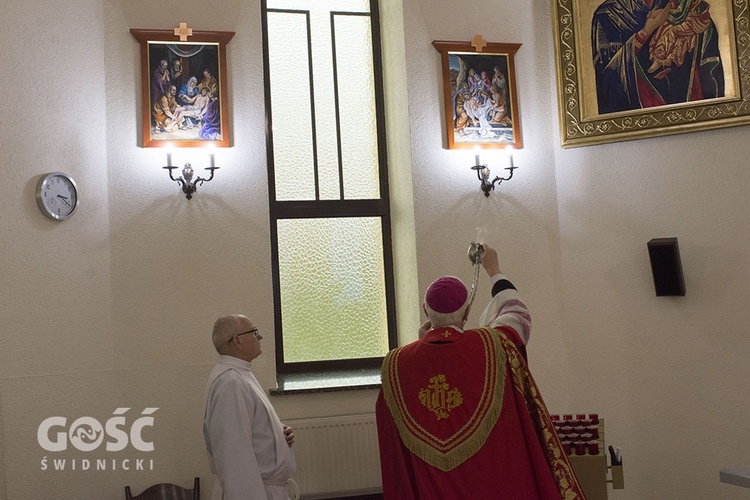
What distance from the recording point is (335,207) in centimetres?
684

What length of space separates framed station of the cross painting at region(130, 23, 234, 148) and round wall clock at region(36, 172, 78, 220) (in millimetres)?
623

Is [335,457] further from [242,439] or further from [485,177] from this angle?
[485,177]

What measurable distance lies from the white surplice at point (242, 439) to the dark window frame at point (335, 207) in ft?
7.25

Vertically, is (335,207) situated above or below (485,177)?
below

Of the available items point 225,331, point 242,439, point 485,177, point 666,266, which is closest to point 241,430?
point 242,439

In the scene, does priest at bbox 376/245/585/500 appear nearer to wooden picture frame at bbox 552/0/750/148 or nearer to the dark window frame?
the dark window frame

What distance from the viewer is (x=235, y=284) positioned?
6.19 m

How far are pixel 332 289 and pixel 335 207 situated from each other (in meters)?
0.66

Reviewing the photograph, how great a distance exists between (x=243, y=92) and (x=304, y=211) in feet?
3.46

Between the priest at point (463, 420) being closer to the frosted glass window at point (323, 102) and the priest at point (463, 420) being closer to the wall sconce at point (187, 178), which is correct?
the wall sconce at point (187, 178)

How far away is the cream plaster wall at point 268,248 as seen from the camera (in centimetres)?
562

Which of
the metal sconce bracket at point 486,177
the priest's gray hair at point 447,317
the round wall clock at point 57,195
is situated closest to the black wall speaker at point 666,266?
the metal sconce bracket at point 486,177

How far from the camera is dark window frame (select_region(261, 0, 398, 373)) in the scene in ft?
→ 21.9

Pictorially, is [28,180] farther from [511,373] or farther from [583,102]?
[583,102]
